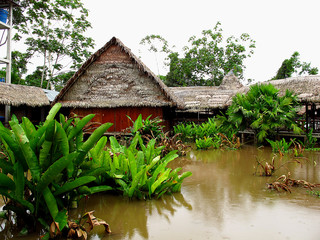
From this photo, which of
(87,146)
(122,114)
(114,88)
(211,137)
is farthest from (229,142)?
(87,146)

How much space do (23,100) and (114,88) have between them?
374 cm

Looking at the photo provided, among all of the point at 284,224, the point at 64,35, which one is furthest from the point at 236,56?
the point at 284,224

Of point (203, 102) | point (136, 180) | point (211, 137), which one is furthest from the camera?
point (203, 102)

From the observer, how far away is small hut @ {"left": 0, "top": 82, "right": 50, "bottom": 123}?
10186 mm

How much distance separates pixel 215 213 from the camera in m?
3.21

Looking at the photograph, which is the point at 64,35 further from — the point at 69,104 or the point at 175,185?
the point at 175,185

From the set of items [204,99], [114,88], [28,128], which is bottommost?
[28,128]

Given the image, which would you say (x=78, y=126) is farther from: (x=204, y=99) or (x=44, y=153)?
(x=204, y=99)

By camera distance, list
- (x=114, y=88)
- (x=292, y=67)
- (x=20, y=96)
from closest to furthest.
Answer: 1. (x=20, y=96)
2. (x=114, y=88)
3. (x=292, y=67)

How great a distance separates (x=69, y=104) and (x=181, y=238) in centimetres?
959

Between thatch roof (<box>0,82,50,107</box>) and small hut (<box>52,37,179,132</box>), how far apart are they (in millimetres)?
1211

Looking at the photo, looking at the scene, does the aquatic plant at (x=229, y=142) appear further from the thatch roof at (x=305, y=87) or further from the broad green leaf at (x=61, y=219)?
the broad green leaf at (x=61, y=219)

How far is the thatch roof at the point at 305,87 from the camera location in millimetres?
9594

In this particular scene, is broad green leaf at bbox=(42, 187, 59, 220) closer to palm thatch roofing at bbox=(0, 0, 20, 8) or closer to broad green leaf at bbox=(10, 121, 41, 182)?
broad green leaf at bbox=(10, 121, 41, 182)
